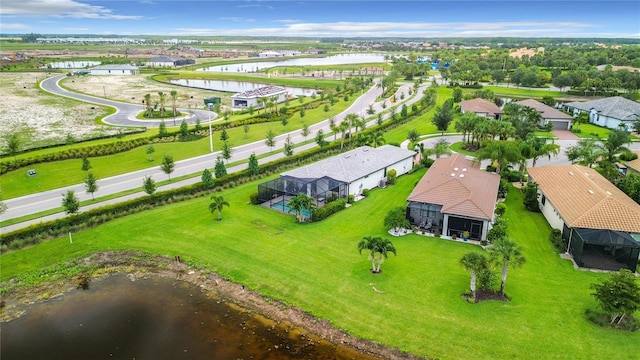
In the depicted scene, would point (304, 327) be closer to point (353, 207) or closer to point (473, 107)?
point (353, 207)

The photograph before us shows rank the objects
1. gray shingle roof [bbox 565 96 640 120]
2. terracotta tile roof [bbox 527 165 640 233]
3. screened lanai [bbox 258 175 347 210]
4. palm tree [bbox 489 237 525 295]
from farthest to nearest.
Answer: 1. gray shingle roof [bbox 565 96 640 120]
2. screened lanai [bbox 258 175 347 210]
3. terracotta tile roof [bbox 527 165 640 233]
4. palm tree [bbox 489 237 525 295]

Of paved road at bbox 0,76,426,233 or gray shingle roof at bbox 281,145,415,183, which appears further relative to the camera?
gray shingle roof at bbox 281,145,415,183

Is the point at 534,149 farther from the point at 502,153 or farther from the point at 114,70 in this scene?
the point at 114,70

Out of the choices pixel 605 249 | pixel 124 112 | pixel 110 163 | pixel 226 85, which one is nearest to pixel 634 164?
pixel 605 249

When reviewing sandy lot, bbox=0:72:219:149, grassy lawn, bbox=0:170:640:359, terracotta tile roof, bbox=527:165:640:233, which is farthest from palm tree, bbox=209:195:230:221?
sandy lot, bbox=0:72:219:149

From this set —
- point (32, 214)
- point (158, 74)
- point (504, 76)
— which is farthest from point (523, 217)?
point (158, 74)

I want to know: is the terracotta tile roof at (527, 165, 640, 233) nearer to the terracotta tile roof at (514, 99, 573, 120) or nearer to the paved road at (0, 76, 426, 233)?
the paved road at (0, 76, 426, 233)
